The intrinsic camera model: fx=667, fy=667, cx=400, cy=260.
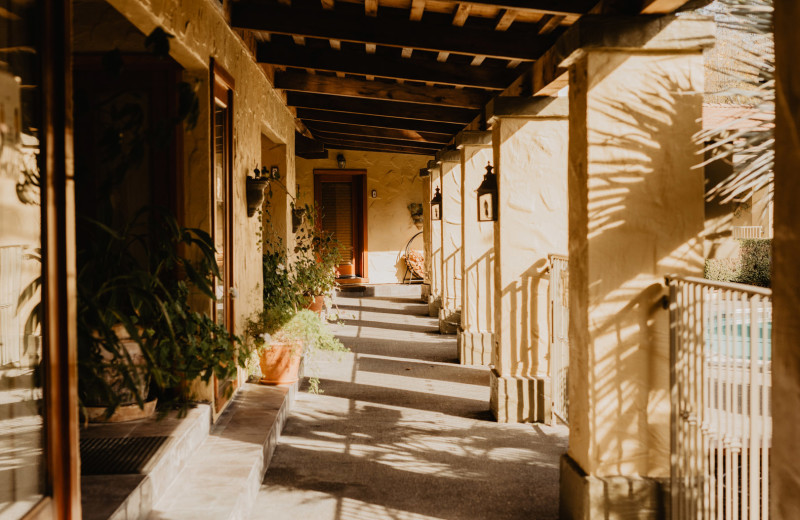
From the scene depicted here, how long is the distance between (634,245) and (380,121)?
17.9 feet

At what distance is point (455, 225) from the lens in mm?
8273

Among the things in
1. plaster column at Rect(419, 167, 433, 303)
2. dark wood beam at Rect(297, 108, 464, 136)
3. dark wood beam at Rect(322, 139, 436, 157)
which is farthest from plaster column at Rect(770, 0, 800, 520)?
plaster column at Rect(419, 167, 433, 303)

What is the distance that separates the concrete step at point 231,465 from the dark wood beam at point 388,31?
237 cm

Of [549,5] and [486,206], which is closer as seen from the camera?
[549,5]

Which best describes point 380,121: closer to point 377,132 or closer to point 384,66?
point 377,132

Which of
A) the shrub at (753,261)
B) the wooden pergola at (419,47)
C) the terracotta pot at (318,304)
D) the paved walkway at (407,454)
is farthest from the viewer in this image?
the shrub at (753,261)

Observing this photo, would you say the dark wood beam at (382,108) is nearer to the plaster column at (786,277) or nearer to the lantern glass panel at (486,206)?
the lantern glass panel at (486,206)

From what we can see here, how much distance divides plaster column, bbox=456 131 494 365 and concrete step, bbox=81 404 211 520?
3.42 metres

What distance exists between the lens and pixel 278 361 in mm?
Result: 4734

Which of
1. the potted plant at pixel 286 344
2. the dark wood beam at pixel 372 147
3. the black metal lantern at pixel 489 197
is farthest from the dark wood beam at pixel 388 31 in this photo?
the dark wood beam at pixel 372 147

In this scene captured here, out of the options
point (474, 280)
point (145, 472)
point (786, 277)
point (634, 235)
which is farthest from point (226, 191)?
point (786, 277)

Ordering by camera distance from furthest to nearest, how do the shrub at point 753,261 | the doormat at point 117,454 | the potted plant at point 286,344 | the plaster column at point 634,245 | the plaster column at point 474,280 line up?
the shrub at point 753,261 → the plaster column at point 474,280 → the potted plant at point 286,344 → the plaster column at point 634,245 → the doormat at point 117,454

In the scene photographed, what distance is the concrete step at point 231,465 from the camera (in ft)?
8.66

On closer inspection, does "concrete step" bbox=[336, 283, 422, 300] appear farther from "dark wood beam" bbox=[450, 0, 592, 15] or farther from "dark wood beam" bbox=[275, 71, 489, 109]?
"dark wood beam" bbox=[450, 0, 592, 15]
